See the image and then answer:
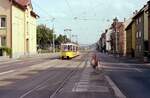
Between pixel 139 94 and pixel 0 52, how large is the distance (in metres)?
61.6

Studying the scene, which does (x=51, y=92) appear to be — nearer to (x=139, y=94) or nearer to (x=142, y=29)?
(x=139, y=94)

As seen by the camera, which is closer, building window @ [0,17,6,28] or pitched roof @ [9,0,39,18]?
building window @ [0,17,6,28]

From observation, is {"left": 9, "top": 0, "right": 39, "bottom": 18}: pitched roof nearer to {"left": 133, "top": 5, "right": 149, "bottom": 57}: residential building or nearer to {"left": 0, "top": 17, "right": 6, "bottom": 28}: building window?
{"left": 0, "top": 17, "right": 6, "bottom": 28}: building window

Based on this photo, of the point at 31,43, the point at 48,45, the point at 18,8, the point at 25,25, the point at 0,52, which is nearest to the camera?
the point at 0,52

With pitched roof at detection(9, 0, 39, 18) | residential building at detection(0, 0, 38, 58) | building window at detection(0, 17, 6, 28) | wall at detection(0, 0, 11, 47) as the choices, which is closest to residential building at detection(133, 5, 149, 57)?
residential building at detection(0, 0, 38, 58)

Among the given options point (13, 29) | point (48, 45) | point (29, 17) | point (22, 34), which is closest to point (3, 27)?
point (13, 29)

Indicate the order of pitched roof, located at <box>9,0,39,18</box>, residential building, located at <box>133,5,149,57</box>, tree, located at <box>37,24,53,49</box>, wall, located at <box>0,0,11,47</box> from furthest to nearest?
tree, located at <box>37,24,53,49</box>
pitched roof, located at <box>9,0,39,18</box>
wall, located at <box>0,0,11,47</box>
residential building, located at <box>133,5,149,57</box>

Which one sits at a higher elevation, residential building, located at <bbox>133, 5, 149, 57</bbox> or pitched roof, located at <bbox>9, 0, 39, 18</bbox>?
pitched roof, located at <bbox>9, 0, 39, 18</bbox>

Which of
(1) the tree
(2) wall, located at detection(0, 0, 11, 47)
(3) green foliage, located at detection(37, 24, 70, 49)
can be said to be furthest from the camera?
(3) green foliage, located at detection(37, 24, 70, 49)

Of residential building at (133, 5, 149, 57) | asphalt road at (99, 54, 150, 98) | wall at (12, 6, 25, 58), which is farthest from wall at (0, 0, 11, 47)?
asphalt road at (99, 54, 150, 98)

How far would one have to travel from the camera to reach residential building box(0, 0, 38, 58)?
277 ft

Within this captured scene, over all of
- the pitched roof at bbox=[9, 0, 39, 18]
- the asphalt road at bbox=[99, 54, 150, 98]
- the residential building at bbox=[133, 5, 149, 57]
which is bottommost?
the asphalt road at bbox=[99, 54, 150, 98]

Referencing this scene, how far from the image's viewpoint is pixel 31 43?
356ft

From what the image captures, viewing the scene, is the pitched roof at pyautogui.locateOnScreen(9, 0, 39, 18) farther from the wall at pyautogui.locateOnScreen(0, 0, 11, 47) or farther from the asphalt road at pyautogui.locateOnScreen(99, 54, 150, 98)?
the asphalt road at pyautogui.locateOnScreen(99, 54, 150, 98)
